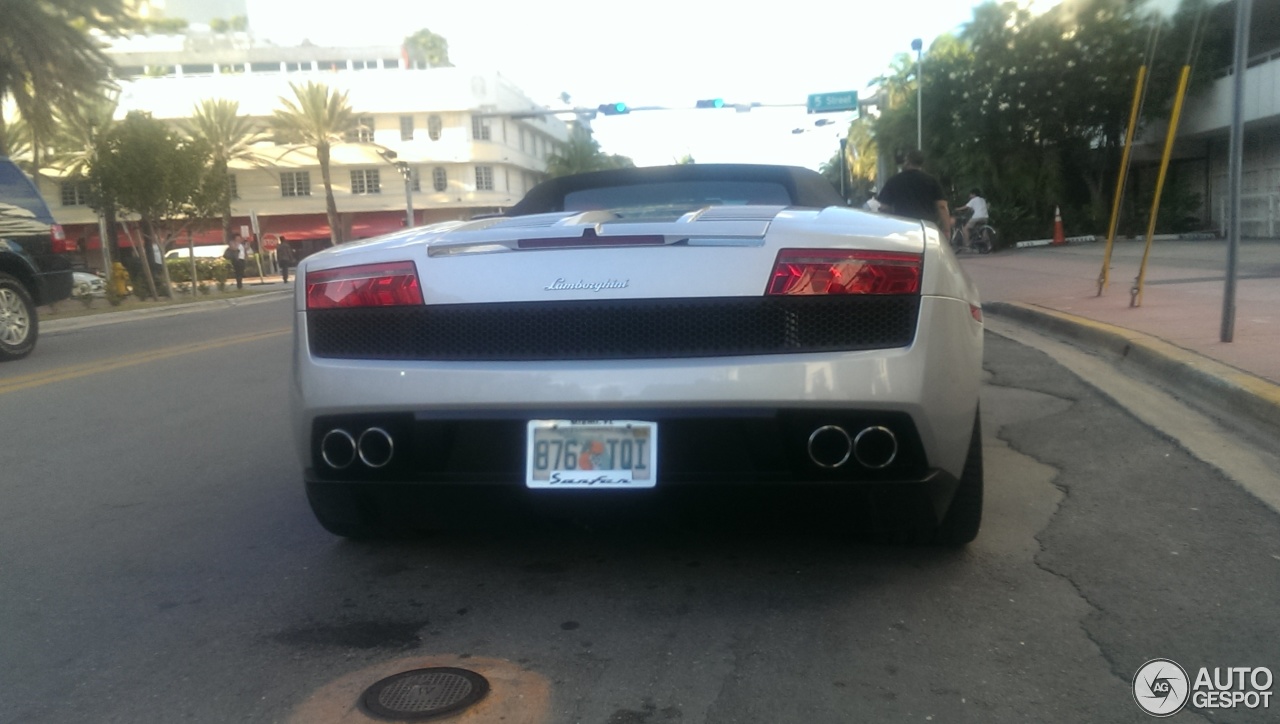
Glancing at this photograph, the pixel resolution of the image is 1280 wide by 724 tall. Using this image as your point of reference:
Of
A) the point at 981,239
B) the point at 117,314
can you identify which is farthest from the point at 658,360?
the point at 981,239

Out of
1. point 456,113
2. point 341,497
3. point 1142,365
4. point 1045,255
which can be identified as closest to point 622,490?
point 341,497

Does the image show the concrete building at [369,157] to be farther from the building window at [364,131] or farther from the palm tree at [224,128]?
the palm tree at [224,128]

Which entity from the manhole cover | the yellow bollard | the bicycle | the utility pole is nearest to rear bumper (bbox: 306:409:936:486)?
the manhole cover

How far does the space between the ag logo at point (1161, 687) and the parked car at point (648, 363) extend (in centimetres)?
66

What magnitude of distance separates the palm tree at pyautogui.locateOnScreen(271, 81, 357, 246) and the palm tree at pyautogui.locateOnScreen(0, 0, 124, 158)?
33464 mm

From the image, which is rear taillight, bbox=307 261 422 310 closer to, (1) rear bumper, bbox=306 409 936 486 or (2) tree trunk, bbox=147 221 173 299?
(1) rear bumper, bbox=306 409 936 486

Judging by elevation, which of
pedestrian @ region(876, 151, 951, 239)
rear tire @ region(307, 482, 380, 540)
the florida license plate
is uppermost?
pedestrian @ region(876, 151, 951, 239)

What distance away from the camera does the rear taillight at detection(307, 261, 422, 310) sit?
122 inches

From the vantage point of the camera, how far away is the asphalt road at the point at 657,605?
8.46ft

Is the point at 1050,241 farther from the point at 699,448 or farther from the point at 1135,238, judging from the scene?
the point at 699,448

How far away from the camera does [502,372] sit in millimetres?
2955

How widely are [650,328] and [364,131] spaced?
64.1 meters

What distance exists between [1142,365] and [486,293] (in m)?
5.15

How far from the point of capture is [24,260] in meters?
10.8
